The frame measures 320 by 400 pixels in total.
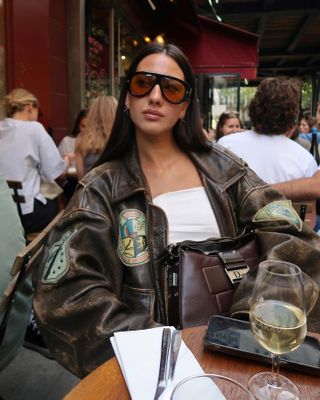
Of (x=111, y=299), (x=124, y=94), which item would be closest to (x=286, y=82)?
(x=124, y=94)

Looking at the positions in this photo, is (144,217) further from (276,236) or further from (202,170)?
(276,236)

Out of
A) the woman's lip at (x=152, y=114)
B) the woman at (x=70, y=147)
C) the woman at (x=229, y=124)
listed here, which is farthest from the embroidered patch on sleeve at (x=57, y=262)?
the woman at (x=229, y=124)

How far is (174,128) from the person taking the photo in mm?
1917

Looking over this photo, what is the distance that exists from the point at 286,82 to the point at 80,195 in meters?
A: 1.85

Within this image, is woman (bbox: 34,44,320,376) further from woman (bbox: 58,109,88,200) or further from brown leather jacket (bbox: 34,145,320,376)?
woman (bbox: 58,109,88,200)

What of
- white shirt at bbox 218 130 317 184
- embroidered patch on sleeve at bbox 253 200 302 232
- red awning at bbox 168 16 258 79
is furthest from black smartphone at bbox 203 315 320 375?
red awning at bbox 168 16 258 79

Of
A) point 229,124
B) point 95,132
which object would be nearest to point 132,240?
point 95,132

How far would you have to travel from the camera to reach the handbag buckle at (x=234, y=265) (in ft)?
4.69

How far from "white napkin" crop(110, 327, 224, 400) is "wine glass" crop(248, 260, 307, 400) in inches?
6.1

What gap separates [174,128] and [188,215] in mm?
466

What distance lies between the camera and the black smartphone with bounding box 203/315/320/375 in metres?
0.96

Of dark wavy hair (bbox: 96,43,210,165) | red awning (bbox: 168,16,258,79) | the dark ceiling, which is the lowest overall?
dark wavy hair (bbox: 96,43,210,165)

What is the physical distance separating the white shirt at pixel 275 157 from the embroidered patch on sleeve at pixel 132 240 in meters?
1.35

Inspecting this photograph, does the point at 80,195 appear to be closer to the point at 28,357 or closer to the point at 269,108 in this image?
the point at 28,357
